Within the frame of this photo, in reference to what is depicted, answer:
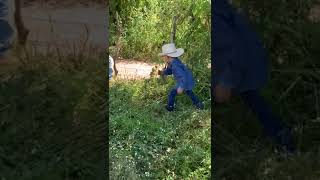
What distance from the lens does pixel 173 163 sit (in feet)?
12.0

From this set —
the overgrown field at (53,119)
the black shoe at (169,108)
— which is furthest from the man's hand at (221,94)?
the overgrown field at (53,119)

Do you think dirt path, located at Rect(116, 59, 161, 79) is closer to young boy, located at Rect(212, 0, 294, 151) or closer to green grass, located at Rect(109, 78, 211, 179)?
green grass, located at Rect(109, 78, 211, 179)

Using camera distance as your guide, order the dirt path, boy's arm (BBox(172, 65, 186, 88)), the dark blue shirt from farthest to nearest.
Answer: the dirt path
boy's arm (BBox(172, 65, 186, 88))
the dark blue shirt

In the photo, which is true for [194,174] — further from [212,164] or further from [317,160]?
[317,160]

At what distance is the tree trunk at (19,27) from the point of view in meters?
3.33

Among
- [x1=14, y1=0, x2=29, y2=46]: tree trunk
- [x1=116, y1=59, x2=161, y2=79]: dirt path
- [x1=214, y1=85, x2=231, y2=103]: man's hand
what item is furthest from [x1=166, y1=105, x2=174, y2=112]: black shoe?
[x1=14, y1=0, x2=29, y2=46]: tree trunk

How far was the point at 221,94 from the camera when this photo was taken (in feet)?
11.0

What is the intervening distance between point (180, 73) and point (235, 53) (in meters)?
0.44

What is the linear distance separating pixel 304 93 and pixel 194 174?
2.69 ft

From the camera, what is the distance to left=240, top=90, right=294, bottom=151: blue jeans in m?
3.35

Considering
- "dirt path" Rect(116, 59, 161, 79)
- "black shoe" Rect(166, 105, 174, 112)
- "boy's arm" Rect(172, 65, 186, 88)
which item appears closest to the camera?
"boy's arm" Rect(172, 65, 186, 88)

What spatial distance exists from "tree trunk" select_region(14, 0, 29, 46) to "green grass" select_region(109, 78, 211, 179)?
27.5 inches

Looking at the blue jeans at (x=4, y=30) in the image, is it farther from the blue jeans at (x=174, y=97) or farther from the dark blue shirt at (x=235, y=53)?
the dark blue shirt at (x=235, y=53)

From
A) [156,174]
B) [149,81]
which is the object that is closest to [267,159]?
[156,174]
